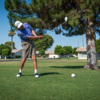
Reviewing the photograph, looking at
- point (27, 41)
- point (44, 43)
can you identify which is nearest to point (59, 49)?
point (44, 43)

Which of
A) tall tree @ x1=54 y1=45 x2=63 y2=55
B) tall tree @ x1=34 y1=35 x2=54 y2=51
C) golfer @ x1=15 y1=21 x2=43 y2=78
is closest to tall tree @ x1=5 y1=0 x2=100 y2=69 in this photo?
golfer @ x1=15 y1=21 x2=43 y2=78

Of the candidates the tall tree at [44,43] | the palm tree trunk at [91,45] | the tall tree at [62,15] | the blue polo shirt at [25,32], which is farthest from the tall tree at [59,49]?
the blue polo shirt at [25,32]

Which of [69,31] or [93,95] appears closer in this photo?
[93,95]

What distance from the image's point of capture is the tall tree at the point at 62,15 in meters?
8.20

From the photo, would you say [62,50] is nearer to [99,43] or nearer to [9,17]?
[99,43]

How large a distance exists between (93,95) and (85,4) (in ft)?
19.6

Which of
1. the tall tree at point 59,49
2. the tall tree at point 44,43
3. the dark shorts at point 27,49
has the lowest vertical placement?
the dark shorts at point 27,49

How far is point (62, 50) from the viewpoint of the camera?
71.5 m

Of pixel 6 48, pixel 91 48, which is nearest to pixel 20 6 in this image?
pixel 91 48

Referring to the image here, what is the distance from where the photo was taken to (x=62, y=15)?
829 cm

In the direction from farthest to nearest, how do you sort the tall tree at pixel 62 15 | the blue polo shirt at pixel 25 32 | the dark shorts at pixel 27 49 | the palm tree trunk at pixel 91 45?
1. the palm tree trunk at pixel 91 45
2. the tall tree at pixel 62 15
3. the dark shorts at pixel 27 49
4. the blue polo shirt at pixel 25 32

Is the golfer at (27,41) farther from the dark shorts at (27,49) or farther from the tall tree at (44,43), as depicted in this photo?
the tall tree at (44,43)

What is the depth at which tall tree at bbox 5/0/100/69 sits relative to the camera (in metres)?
8.20

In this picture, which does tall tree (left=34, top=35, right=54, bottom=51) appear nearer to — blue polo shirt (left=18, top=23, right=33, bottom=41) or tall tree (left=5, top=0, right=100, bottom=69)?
tall tree (left=5, top=0, right=100, bottom=69)
